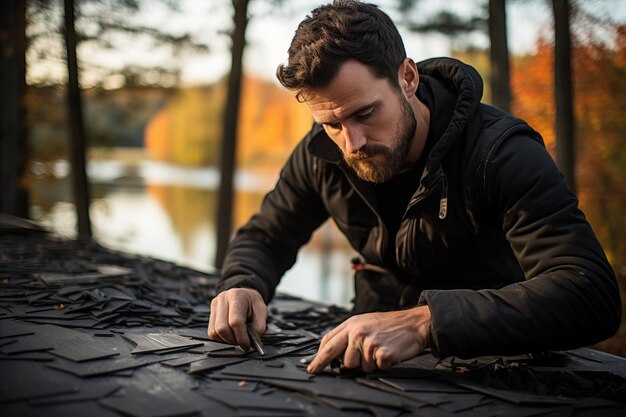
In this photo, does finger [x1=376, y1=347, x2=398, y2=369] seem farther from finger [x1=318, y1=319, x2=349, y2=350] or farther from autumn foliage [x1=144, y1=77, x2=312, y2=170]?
autumn foliage [x1=144, y1=77, x2=312, y2=170]

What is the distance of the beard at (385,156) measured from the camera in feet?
7.71

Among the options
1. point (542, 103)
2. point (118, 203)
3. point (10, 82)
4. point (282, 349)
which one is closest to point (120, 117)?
point (10, 82)

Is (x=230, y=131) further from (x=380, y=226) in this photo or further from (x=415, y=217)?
(x=415, y=217)

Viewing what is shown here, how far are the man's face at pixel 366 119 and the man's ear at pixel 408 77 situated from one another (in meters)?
0.07

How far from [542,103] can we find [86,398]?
8740 millimetres

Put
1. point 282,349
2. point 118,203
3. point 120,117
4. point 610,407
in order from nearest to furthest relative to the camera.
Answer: point 610,407 → point 282,349 → point 120,117 → point 118,203

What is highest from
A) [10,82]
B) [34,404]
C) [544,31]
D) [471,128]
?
[544,31]

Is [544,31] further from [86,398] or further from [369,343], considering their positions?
[86,398]

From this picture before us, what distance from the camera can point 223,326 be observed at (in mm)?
2170

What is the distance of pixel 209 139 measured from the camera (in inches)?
1004

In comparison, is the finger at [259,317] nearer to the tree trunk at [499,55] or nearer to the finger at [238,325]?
the finger at [238,325]

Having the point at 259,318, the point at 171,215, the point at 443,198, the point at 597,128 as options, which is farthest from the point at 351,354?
the point at 171,215

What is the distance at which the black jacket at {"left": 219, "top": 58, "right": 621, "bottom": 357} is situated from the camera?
187 cm

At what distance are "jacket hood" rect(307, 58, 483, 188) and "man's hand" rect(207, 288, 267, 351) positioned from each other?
0.71m
